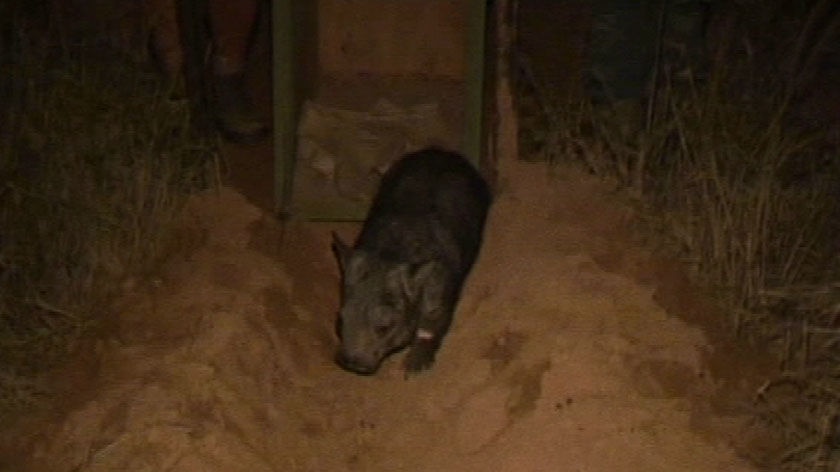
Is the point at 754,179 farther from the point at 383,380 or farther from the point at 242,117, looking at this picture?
the point at 242,117

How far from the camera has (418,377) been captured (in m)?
5.04

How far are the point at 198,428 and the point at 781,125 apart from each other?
117 inches

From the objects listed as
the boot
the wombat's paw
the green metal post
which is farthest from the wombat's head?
the boot

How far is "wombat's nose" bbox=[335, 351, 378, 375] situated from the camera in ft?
15.9

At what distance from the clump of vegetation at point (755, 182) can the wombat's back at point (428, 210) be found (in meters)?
0.41

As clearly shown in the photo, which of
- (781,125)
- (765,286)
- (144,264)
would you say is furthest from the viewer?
(781,125)

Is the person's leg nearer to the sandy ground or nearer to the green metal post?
the green metal post

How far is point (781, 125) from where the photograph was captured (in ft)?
18.4

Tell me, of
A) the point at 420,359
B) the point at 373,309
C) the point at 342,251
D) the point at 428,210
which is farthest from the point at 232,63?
the point at 420,359

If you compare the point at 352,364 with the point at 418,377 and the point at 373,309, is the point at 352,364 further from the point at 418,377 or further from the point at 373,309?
the point at 418,377

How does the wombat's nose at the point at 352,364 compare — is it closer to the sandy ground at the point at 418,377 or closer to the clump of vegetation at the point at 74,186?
the sandy ground at the point at 418,377

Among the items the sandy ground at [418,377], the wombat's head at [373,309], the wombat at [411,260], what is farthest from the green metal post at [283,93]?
the wombat's head at [373,309]

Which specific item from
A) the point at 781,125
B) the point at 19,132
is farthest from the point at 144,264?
the point at 781,125

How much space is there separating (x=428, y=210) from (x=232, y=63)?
54.1 inches
